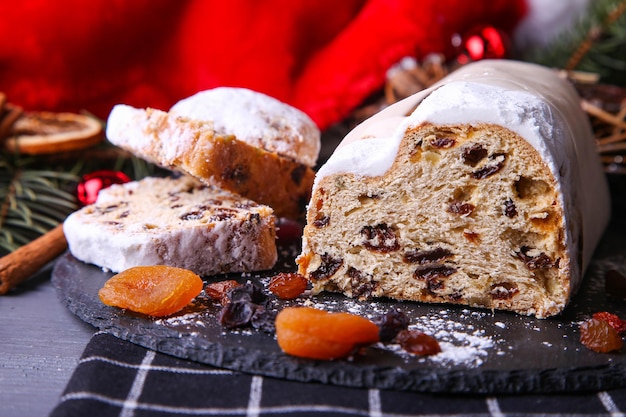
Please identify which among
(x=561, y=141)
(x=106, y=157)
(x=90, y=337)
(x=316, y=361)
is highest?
(x=561, y=141)

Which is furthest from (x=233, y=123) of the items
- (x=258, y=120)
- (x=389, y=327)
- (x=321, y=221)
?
(x=389, y=327)

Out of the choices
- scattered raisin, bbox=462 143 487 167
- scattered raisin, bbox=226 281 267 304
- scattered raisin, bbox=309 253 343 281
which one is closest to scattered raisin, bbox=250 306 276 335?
scattered raisin, bbox=226 281 267 304

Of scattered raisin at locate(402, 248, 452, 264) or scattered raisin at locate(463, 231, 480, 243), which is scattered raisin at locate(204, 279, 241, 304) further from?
scattered raisin at locate(463, 231, 480, 243)

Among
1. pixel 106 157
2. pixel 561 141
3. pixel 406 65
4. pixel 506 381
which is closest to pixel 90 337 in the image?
pixel 506 381

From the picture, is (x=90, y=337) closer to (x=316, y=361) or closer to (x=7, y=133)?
(x=316, y=361)

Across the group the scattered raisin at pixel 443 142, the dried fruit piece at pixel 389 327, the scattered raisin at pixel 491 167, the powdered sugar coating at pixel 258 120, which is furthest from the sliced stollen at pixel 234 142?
the dried fruit piece at pixel 389 327

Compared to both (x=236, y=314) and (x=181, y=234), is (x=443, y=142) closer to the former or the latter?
(x=236, y=314)
